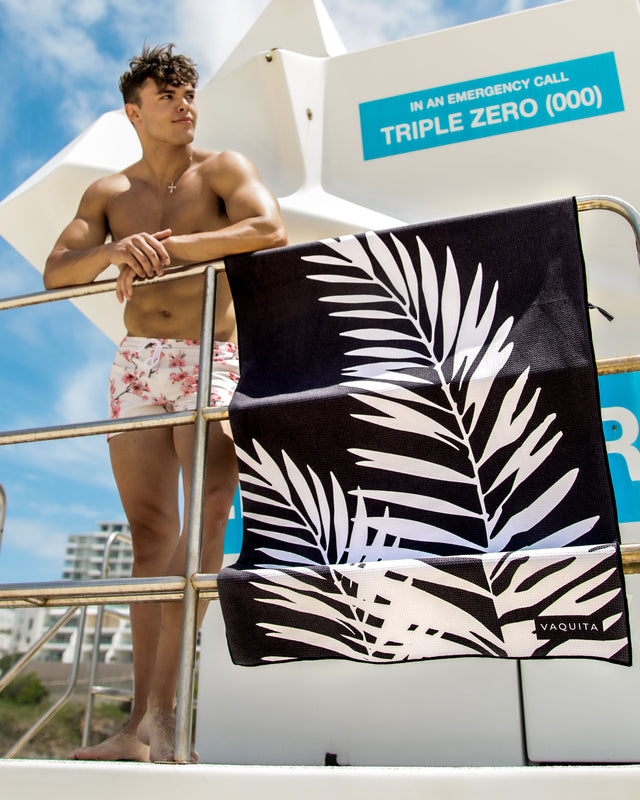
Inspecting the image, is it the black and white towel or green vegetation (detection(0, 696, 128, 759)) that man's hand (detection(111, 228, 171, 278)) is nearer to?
the black and white towel

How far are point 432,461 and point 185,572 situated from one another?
506 mm

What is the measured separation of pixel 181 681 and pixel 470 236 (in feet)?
3.27

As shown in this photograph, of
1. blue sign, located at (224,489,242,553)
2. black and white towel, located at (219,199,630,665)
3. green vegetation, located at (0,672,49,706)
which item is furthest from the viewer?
green vegetation, located at (0,672,49,706)

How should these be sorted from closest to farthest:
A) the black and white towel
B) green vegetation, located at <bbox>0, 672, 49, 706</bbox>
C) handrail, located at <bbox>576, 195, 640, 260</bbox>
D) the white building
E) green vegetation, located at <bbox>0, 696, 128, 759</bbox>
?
the black and white towel
handrail, located at <bbox>576, 195, 640, 260</bbox>
green vegetation, located at <bbox>0, 696, 128, 759</bbox>
green vegetation, located at <bbox>0, 672, 49, 706</bbox>
the white building

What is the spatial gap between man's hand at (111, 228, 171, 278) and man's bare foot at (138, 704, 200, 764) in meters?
0.94

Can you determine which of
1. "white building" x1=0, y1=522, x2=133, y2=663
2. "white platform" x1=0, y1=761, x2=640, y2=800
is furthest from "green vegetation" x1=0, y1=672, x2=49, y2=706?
"white platform" x1=0, y1=761, x2=640, y2=800

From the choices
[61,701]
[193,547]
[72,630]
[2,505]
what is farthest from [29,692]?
[193,547]

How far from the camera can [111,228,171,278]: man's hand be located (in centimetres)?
165

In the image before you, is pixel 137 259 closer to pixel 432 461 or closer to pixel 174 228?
pixel 174 228

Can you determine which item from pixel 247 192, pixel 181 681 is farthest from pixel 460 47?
pixel 181 681

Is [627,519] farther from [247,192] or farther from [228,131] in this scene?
[228,131]

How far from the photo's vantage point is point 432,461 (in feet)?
4.27

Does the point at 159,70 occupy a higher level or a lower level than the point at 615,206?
higher

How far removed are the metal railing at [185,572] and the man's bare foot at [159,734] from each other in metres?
0.20
